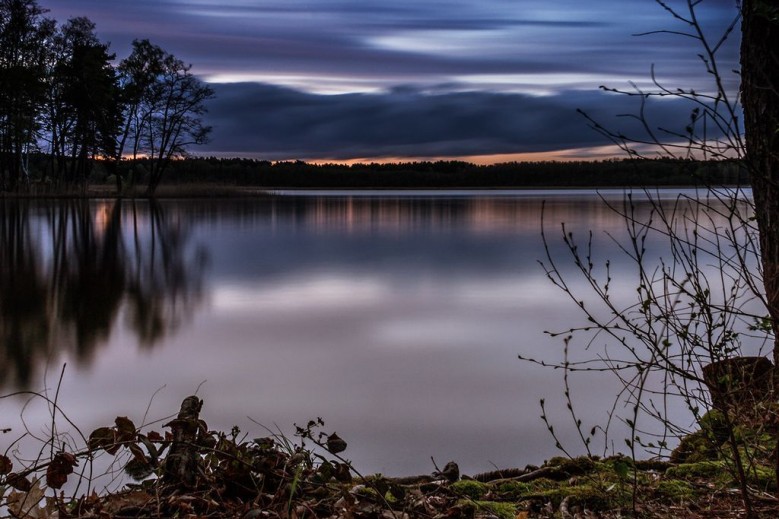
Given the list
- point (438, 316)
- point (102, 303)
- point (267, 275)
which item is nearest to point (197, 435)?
point (438, 316)

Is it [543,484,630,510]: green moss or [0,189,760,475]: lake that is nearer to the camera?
[543,484,630,510]: green moss

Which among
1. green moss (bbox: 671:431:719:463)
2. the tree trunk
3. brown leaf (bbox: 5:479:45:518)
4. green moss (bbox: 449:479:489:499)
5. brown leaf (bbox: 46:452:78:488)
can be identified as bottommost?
green moss (bbox: 671:431:719:463)

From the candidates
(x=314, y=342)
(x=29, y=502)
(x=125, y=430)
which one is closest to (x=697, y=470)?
(x=125, y=430)

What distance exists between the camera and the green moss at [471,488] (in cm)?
332

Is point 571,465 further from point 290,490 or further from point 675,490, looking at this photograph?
point 290,490

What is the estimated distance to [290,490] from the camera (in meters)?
3.03

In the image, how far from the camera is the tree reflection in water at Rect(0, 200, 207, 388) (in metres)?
7.21

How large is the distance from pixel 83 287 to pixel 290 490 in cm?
942

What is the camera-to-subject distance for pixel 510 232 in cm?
2166

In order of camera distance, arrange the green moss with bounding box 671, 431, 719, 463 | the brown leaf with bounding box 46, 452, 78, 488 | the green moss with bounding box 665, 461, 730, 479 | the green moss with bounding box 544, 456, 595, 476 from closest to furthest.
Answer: the brown leaf with bounding box 46, 452, 78, 488 < the green moss with bounding box 665, 461, 730, 479 < the green moss with bounding box 544, 456, 595, 476 < the green moss with bounding box 671, 431, 719, 463

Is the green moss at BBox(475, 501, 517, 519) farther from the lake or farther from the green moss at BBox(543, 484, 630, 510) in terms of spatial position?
the lake

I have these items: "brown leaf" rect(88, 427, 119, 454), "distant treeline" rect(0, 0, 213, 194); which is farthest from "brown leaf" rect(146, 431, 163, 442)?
"distant treeline" rect(0, 0, 213, 194)

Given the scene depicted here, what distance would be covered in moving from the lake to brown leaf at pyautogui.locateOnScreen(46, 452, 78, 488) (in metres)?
1.46

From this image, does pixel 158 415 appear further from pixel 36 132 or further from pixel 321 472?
pixel 36 132
